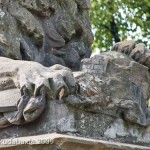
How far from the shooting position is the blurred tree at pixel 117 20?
2047 cm

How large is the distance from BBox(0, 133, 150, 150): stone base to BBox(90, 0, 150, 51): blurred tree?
14.6 meters

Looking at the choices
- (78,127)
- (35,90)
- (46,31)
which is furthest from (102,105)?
(46,31)

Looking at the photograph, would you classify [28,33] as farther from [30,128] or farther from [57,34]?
[30,128]

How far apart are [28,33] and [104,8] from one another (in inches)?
553

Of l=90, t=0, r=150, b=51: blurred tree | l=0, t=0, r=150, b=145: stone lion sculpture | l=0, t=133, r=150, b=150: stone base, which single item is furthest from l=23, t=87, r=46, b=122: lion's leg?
l=90, t=0, r=150, b=51: blurred tree

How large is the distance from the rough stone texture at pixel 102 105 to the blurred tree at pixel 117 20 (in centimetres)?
1384

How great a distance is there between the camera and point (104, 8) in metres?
20.9

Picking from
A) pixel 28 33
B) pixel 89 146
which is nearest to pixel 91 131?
pixel 89 146

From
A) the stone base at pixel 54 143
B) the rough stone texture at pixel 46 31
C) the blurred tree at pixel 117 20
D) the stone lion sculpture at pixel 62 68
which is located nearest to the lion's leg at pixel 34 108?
the stone lion sculpture at pixel 62 68

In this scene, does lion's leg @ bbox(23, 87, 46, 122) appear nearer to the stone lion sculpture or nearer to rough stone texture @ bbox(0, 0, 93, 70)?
the stone lion sculpture

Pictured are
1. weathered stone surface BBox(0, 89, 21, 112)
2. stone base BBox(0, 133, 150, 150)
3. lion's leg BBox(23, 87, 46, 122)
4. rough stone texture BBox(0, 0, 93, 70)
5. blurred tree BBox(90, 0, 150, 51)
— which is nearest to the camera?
stone base BBox(0, 133, 150, 150)

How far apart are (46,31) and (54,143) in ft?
6.90

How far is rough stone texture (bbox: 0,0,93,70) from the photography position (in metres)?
6.68

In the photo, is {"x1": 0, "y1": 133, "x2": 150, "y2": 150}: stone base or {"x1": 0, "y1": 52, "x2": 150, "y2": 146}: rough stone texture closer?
{"x1": 0, "y1": 133, "x2": 150, "y2": 150}: stone base
